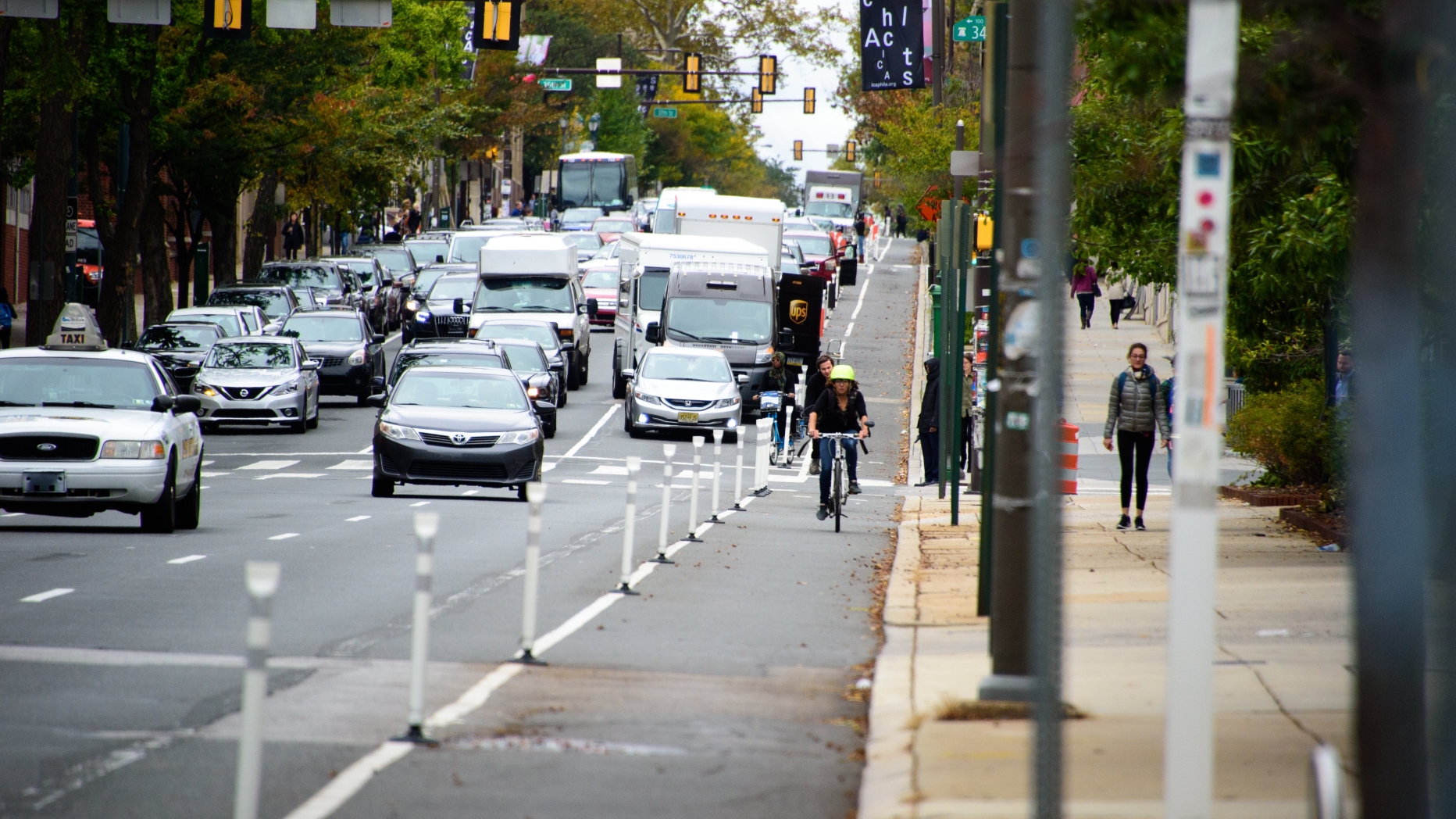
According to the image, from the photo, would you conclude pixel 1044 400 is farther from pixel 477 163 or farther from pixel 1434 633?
pixel 477 163

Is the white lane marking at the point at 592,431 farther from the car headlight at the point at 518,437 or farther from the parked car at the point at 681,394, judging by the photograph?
the car headlight at the point at 518,437

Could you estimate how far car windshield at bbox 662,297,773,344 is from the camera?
36.2 meters

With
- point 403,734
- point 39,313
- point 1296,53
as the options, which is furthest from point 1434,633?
point 39,313

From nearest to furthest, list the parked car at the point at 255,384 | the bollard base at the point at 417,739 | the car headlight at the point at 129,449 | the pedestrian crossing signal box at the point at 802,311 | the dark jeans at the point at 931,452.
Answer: the bollard base at the point at 417,739 < the car headlight at the point at 129,449 < the dark jeans at the point at 931,452 < the parked car at the point at 255,384 < the pedestrian crossing signal box at the point at 802,311

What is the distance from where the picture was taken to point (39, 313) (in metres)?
33.1

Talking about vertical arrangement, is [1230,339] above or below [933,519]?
above

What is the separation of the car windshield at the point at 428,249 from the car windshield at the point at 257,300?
807 inches

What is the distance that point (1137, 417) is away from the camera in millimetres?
18547

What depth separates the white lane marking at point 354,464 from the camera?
27500 millimetres

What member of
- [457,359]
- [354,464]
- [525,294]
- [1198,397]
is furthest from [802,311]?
[1198,397]

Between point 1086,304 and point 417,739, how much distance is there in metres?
42.6

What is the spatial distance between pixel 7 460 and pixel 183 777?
33.1 ft

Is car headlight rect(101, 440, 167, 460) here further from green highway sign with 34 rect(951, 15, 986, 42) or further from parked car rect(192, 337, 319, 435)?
parked car rect(192, 337, 319, 435)

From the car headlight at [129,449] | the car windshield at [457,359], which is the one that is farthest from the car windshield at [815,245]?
the car headlight at [129,449]
